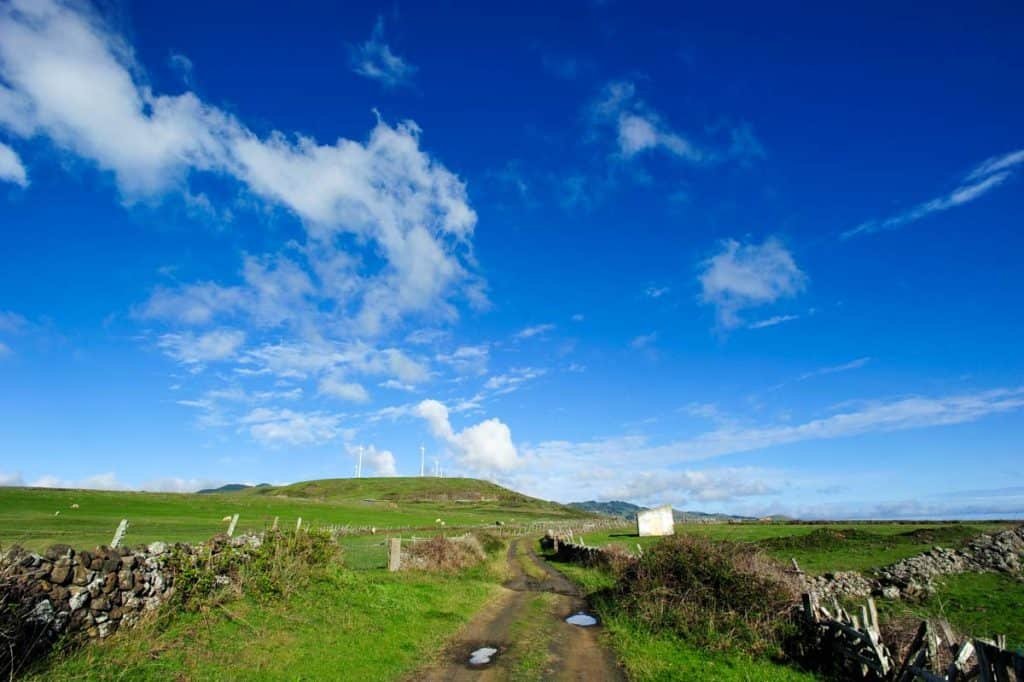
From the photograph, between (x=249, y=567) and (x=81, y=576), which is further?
(x=249, y=567)

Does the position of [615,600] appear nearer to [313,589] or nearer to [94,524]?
[313,589]

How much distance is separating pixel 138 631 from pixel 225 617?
3102mm

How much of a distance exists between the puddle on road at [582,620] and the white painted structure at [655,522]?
5948cm

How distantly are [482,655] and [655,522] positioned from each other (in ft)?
233

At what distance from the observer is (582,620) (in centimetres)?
2528

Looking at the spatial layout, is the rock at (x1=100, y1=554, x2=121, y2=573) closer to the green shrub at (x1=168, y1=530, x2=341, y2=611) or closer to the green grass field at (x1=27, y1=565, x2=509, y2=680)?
the green grass field at (x1=27, y1=565, x2=509, y2=680)

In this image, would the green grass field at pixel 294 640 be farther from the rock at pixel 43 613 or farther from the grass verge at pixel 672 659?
the grass verge at pixel 672 659

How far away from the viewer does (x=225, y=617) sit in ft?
62.2

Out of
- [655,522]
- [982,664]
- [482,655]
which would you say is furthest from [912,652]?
[655,522]

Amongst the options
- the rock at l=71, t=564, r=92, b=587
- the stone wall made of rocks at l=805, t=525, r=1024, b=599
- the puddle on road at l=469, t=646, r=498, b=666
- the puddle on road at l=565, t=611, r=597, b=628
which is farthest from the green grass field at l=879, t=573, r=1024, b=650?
the rock at l=71, t=564, r=92, b=587

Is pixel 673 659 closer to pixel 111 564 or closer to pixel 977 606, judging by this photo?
pixel 111 564

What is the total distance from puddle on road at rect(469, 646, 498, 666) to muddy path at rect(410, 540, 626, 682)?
143 millimetres

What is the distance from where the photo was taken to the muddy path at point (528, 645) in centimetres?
1675

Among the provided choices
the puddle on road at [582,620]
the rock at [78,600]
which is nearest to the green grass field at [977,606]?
the puddle on road at [582,620]
